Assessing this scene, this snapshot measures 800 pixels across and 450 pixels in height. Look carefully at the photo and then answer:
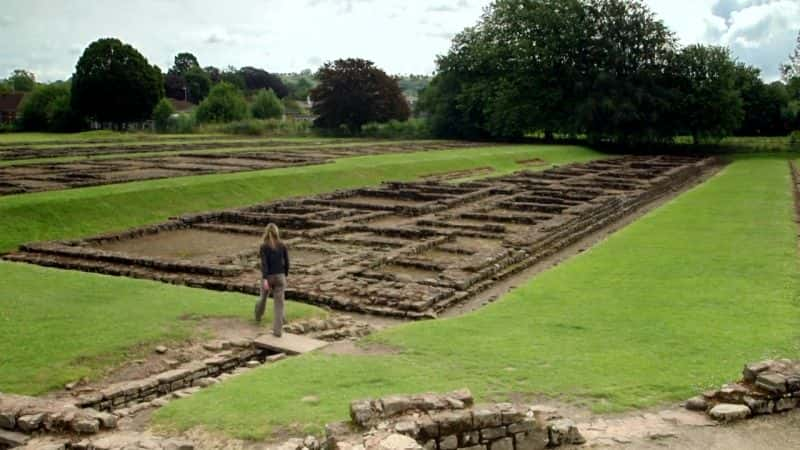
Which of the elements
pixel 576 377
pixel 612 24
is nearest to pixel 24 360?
pixel 576 377

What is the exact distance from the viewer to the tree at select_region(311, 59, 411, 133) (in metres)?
72.9

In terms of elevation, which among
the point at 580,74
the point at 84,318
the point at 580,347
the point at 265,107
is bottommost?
the point at 84,318

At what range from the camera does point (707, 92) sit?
56.9 meters

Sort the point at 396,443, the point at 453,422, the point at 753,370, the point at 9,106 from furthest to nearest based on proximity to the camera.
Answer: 1. the point at 9,106
2. the point at 753,370
3. the point at 453,422
4. the point at 396,443

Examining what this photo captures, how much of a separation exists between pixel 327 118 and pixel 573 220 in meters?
53.3

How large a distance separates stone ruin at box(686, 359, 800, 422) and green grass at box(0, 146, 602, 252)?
715 inches

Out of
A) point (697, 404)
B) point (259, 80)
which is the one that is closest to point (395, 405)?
point (697, 404)

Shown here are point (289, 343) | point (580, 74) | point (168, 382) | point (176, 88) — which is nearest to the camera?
point (168, 382)

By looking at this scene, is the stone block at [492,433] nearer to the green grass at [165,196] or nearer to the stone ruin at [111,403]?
the stone ruin at [111,403]

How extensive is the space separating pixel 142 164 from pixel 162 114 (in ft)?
138

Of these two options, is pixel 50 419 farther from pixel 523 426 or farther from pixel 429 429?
pixel 523 426

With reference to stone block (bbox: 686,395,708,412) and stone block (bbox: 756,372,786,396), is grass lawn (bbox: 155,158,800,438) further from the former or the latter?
stone block (bbox: 756,372,786,396)

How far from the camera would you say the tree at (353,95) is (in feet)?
239

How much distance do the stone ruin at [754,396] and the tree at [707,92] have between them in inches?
2087
